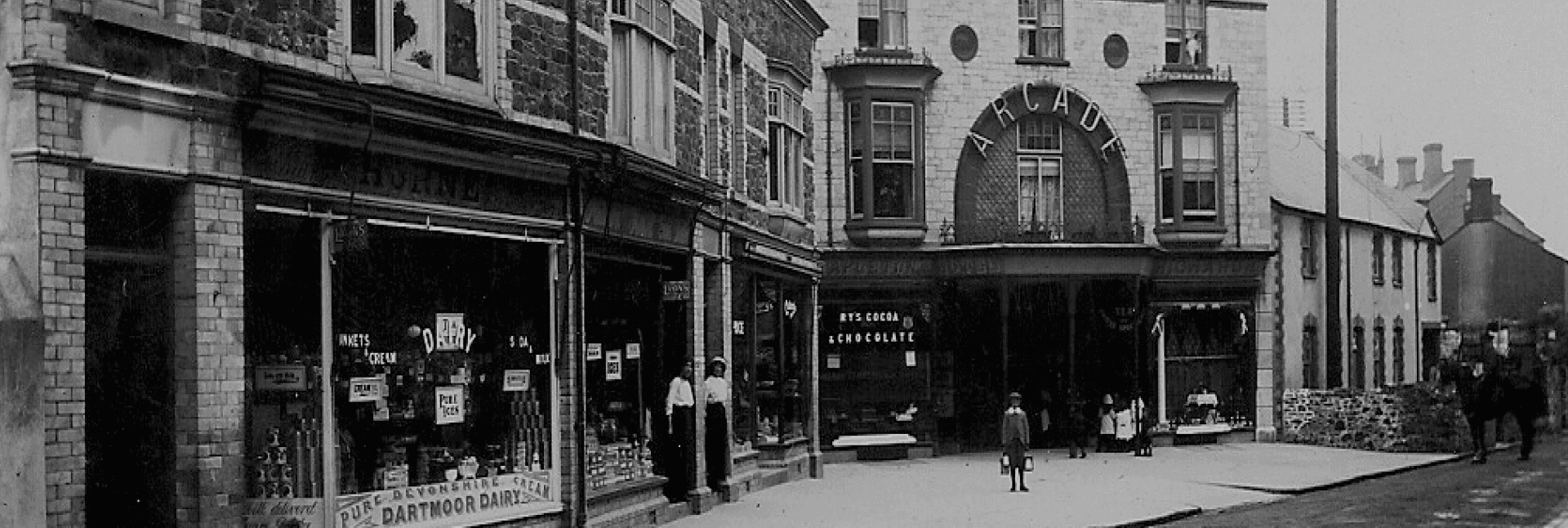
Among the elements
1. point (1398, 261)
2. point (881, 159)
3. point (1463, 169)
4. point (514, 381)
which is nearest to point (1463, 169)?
point (1463, 169)

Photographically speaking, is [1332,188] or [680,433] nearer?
[680,433]

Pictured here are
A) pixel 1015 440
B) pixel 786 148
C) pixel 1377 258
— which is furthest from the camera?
pixel 1377 258

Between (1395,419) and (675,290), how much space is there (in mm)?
18693

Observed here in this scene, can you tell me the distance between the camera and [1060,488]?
24750 mm

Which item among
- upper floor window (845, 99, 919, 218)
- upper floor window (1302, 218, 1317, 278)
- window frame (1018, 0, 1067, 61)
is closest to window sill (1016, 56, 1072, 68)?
window frame (1018, 0, 1067, 61)

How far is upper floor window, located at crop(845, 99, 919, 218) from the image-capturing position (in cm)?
3281

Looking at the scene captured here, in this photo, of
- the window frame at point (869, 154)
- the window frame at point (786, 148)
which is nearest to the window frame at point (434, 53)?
the window frame at point (786, 148)

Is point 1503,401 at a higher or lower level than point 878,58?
lower

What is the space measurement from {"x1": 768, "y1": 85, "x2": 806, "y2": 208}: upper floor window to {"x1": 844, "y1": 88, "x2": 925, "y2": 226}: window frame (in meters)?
5.32

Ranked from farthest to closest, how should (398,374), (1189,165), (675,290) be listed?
(1189,165) → (675,290) → (398,374)

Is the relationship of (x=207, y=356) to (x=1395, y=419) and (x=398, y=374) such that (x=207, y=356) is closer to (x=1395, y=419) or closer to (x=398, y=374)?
(x=398, y=374)

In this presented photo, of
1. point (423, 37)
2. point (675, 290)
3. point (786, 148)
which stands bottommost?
point (675, 290)

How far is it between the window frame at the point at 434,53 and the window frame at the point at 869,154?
1860 centimetres

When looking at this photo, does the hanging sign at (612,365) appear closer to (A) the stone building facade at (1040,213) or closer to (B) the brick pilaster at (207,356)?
(B) the brick pilaster at (207,356)
